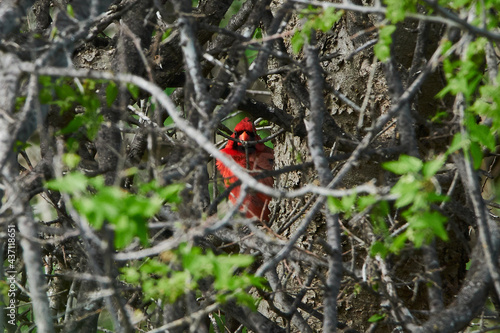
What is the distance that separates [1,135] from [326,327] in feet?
3.53

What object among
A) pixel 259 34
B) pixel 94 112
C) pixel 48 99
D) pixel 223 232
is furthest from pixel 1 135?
pixel 259 34

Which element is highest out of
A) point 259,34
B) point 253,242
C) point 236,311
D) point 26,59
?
point 259,34

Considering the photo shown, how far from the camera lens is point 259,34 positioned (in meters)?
3.28

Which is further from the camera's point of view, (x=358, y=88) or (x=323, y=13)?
(x=358, y=88)

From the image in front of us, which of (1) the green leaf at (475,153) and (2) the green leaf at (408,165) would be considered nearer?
(2) the green leaf at (408,165)

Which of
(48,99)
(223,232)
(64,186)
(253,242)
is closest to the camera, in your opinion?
(64,186)

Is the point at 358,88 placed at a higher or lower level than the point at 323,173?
higher

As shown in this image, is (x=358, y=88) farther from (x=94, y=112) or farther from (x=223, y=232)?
(x=94, y=112)

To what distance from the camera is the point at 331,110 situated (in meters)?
3.29

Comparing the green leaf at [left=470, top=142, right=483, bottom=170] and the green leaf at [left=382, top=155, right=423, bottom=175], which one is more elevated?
the green leaf at [left=382, top=155, right=423, bottom=175]

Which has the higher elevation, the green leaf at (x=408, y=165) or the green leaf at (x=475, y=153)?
the green leaf at (x=408, y=165)

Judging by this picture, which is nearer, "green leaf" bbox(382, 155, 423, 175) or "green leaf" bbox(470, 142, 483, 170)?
"green leaf" bbox(382, 155, 423, 175)

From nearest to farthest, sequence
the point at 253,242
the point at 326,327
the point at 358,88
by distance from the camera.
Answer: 1. the point at 326,327
2. the point at 253,242
3. the point at 358,88

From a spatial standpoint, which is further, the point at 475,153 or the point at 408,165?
the point at 475,153
